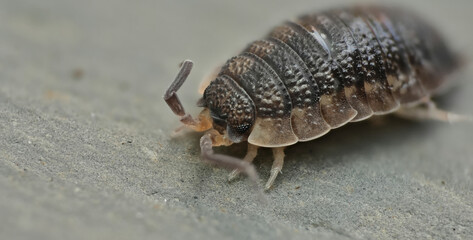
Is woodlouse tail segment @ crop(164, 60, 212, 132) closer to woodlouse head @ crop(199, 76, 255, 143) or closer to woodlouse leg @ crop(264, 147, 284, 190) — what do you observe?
woodlouse head @ crop(199, 76, 255, 143)

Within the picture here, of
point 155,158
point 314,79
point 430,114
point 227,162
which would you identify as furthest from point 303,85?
point 430,114

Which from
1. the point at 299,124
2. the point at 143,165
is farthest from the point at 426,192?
the point at 143,165

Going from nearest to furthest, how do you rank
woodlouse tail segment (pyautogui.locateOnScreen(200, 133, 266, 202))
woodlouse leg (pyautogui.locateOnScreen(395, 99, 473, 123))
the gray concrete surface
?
the gray concrete surface
woodlouse tail segment (pyautogui.locateOnScreen(200, 133, 266, 202))
woodlouse leg (pyautogui.locateOnScreen(395, 99, 473, 123))

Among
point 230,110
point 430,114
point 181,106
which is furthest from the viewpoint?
point 430,114

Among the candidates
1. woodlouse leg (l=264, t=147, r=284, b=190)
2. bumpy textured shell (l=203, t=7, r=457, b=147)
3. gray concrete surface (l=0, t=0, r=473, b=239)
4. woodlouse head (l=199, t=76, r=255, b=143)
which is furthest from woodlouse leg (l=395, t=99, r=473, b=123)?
woodlouse head (l=199, t=76, r=255, b=143)

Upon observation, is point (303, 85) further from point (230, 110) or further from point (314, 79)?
point (230, 110)

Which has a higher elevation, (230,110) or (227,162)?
(230,110)

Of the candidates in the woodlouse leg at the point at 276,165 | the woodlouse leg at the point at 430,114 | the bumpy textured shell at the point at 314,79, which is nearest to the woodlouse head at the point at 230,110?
the bumpy textured shell at the point at 314,79
